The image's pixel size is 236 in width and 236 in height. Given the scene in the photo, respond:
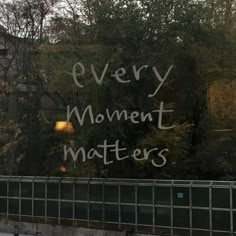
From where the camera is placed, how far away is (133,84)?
60.6ft

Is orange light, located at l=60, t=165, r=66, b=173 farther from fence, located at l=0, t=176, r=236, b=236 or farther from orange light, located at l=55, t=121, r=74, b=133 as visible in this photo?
orange light, located at l=55, t=121, r=74, b=133

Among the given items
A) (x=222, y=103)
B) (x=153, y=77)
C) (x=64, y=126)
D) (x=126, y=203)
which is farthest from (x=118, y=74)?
(x=126, y=203)

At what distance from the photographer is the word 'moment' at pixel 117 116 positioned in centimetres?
1797

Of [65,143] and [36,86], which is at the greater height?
[36,86]

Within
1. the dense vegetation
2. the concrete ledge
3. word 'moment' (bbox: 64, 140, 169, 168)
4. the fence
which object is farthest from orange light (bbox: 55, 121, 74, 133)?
the concrete ledge

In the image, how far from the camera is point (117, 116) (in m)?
18.6

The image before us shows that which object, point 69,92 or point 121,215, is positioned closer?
point 121,215

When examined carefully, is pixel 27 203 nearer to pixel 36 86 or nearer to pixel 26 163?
pixel 26 163

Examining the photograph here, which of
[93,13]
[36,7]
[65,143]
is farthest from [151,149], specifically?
[36,7]

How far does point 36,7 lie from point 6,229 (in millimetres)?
12097

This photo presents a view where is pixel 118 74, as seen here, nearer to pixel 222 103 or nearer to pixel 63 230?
pixel 222 103

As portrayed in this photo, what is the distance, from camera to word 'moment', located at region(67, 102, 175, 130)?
18.0 metres

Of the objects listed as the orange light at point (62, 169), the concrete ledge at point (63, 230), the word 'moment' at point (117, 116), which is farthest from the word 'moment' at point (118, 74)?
the concrete ledge at point (63, 230)

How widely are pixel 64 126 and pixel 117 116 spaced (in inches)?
108
